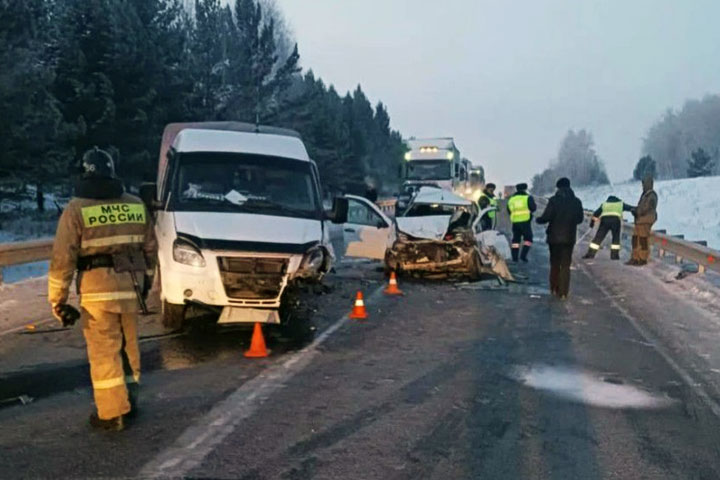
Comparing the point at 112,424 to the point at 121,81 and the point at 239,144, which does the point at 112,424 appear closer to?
the point at 239,144

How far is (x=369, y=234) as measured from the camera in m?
14.0

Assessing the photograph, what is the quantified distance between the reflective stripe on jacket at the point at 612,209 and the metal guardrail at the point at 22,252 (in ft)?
40.2

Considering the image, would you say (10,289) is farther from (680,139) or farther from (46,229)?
(680,139)

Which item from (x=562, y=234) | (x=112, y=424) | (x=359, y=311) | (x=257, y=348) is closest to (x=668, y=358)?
(x=359, y=311)

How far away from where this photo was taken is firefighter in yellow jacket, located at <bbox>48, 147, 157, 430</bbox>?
4914mm

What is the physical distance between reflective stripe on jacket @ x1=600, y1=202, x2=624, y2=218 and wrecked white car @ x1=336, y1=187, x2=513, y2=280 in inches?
172

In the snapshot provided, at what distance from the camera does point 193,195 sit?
9.02m

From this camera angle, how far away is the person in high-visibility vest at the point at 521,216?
17328 millimetres

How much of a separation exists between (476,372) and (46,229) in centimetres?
2275

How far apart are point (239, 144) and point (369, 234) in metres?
4.60

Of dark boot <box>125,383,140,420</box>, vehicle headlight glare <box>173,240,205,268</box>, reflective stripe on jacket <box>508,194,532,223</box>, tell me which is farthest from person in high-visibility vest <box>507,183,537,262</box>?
dark boot <box>125,383,140,420</box>

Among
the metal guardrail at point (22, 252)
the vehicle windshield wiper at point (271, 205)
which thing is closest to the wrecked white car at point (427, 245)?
the vehicle windshield wiper at point (271, 205)

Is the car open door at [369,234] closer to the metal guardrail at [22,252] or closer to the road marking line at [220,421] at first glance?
the metal guardrail at [22,252]

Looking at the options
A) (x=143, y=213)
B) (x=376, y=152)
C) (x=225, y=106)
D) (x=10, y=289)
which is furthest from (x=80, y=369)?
(x=376, y=152)
